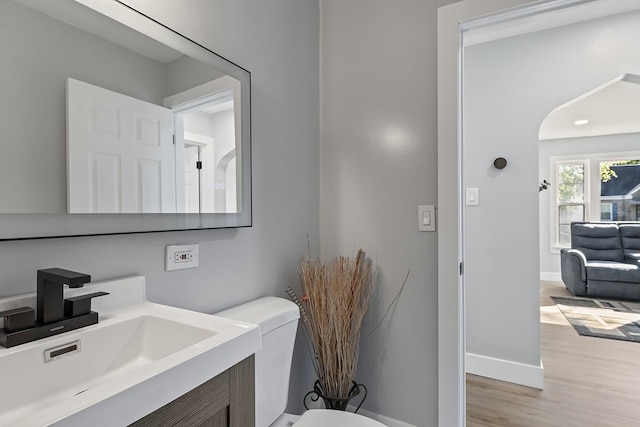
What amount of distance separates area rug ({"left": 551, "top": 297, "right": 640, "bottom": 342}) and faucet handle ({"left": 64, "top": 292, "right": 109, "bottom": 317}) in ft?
12.9

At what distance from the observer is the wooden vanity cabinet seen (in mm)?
604

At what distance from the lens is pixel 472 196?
8.32 feet

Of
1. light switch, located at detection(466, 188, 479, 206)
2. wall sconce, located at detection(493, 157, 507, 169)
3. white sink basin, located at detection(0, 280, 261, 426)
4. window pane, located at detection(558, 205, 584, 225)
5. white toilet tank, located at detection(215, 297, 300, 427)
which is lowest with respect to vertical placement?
white toilet tank, located at detection(215, 297, 300, 427)

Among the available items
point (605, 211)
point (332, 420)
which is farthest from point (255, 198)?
point (605, 211)

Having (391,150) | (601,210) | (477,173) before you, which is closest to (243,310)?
(391,150)

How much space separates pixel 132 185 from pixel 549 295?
5.40 m

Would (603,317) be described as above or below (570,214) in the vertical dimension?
below

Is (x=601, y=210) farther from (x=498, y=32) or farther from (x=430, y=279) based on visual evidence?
(x=430, y=279)

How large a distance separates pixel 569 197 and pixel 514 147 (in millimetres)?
4366

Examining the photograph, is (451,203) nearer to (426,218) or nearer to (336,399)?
(426,218)

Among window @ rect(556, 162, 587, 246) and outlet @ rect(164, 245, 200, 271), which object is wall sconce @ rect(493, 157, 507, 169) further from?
window @ rect(556, 162, 587, 246)

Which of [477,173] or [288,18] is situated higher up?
[288,18]

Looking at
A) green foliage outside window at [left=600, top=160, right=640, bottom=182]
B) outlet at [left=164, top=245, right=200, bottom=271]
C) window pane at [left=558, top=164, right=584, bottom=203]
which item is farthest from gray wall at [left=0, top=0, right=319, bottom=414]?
green foliage outside window at [left=600, top=160, right=640, bottom=182]

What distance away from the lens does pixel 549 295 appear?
15.7 ft
